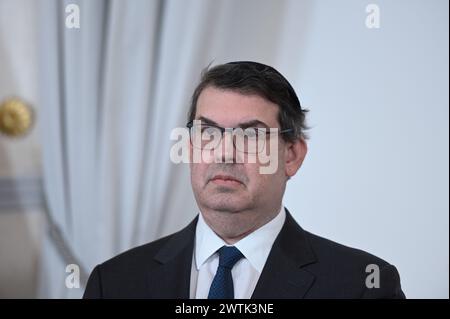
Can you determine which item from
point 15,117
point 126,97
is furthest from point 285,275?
point 15,117

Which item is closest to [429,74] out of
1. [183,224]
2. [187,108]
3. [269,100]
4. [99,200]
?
[269,100]

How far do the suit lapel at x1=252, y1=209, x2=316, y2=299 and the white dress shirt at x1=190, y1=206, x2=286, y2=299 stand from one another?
0.02 metres

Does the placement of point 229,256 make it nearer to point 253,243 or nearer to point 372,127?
point 253,243

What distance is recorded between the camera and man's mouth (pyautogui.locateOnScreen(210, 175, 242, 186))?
4.27ft

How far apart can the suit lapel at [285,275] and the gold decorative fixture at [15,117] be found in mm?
652

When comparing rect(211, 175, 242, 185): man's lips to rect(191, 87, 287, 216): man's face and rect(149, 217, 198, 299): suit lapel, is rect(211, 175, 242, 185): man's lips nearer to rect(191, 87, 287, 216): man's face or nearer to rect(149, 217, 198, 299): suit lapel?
rect(191, 87, 287, 216): man's face

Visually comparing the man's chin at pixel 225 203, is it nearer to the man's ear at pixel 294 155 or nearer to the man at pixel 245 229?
the man at pixel 245 229

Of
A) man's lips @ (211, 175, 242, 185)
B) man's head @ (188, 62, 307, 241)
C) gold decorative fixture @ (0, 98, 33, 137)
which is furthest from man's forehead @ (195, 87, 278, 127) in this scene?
gold decorative fixture @ (0, 98, 33, 137)

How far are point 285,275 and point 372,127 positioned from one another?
0.42m

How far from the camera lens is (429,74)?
1.54 m

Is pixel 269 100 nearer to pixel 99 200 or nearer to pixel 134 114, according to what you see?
pixel 134 114

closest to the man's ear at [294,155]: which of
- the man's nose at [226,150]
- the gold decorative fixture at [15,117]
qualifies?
the man's nose at [226,150]

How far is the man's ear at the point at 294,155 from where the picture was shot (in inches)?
53.8
